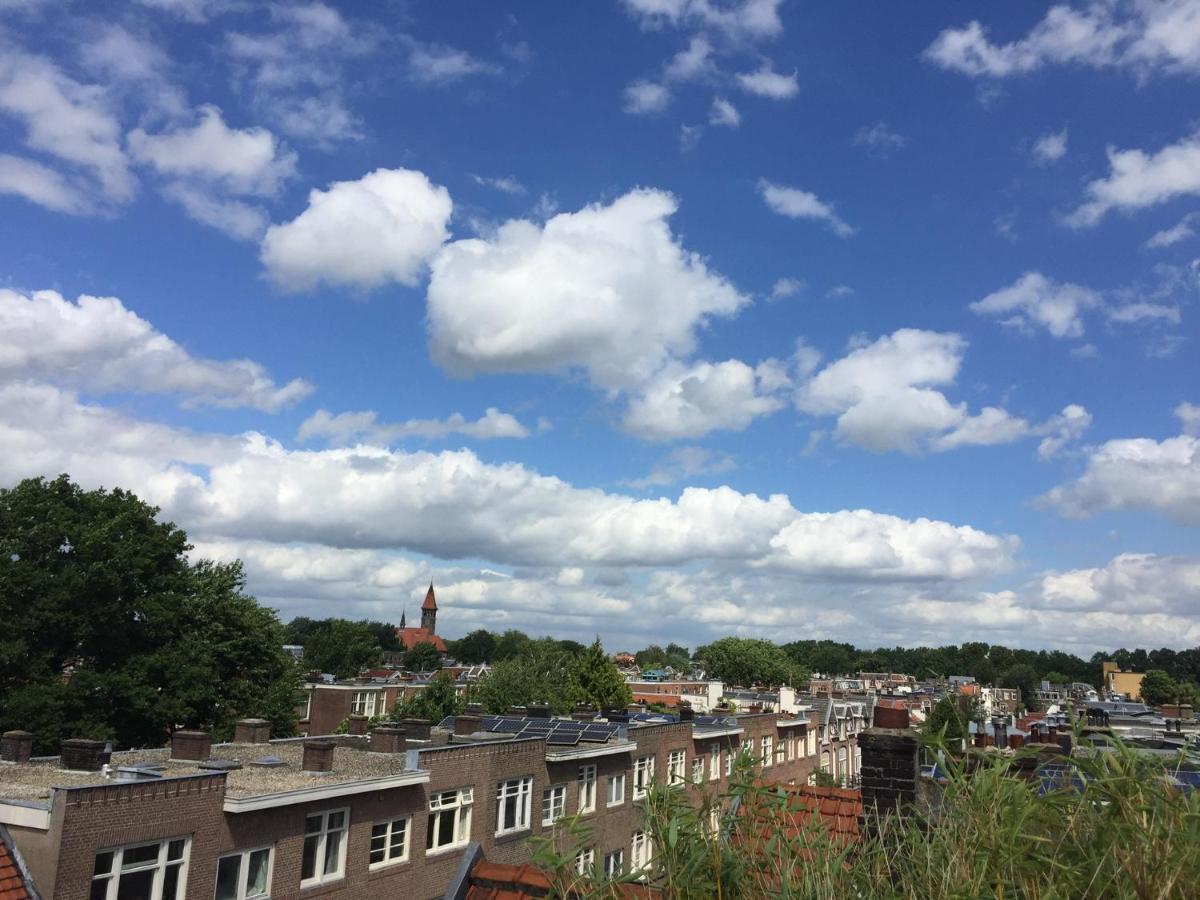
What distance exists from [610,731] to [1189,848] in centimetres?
3670

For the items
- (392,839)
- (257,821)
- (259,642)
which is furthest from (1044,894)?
(259,642)

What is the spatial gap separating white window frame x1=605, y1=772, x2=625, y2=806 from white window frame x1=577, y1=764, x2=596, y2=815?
4.32 ft

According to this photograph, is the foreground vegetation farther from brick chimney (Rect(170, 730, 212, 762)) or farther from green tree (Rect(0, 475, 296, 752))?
green tree (Rect(0, 475, 296, 752))

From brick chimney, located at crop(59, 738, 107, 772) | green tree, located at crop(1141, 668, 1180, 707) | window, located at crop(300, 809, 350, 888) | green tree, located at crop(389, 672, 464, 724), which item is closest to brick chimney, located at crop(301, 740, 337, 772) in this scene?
window, located at crop(300, 809, 350, 888)

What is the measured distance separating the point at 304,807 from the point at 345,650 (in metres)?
117

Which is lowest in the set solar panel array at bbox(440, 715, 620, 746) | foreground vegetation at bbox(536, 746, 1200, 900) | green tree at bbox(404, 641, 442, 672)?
green tree at bbox(404, 641, 442, 672)

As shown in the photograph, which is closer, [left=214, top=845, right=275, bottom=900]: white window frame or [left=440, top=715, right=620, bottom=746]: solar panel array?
[left=214, top=845, right=275, bottom=900]: white window frame

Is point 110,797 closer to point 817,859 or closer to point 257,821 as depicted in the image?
point 257,821

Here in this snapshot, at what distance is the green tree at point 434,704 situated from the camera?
5694 cm

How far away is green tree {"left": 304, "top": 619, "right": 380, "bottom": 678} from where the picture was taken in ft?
439

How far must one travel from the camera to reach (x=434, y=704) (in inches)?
2255

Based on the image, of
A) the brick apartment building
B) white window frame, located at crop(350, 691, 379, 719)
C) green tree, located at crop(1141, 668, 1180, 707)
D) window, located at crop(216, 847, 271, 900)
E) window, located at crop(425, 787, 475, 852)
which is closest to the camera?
the brick apartment building

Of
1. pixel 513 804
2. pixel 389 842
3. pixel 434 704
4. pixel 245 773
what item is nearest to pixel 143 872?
pixel 245 773

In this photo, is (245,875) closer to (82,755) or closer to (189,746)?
(189,746)
